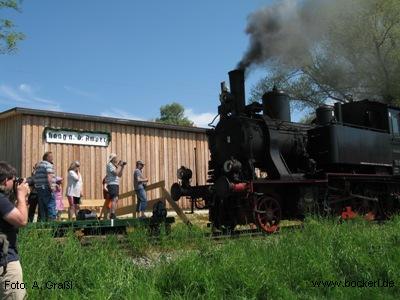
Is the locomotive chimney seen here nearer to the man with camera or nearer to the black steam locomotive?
the black steam locomotive

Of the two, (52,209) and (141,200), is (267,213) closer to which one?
(141,200)

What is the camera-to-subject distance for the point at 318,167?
12430mm

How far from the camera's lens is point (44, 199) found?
33.7ft

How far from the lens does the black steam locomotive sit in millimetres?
10719

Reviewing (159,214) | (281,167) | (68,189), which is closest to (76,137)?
(68,189)

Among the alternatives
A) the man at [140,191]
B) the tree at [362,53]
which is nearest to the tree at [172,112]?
the tree at [362,53]

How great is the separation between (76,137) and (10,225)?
12.6m

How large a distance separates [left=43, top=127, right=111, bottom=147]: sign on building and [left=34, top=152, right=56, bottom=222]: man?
553 cm

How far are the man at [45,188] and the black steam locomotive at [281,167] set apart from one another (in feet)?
9.59

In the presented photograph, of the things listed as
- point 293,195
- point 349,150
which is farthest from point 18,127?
point 349,150

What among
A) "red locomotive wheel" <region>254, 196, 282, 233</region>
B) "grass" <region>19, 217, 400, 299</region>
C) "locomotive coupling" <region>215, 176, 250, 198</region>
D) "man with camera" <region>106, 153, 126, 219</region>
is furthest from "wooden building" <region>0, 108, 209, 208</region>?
"grass" <region>19, 217, 400, 299</region>

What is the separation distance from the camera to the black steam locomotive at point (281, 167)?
422 inches

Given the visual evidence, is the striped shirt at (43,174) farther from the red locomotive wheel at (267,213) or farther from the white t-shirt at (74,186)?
the red locomotive wheel at (267,213)

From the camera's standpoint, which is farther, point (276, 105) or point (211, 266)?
point (276, 105)
